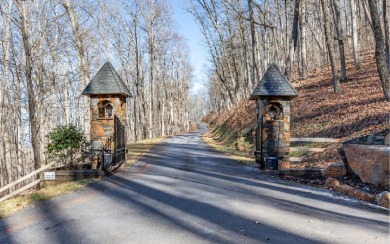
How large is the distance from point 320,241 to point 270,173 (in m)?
5.70

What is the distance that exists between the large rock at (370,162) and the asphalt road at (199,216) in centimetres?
102

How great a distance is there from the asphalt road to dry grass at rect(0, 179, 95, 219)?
33 centimetres

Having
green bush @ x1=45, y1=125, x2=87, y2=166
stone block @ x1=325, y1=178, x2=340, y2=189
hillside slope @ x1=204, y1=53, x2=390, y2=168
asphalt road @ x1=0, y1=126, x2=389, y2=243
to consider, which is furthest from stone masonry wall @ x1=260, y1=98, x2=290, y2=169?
green bush @ x1=45, y1=125, x2=87, y2=166

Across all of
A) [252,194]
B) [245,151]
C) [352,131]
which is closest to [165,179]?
[252,194]

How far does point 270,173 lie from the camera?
A: 9961mm

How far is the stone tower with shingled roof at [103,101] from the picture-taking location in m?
11.2

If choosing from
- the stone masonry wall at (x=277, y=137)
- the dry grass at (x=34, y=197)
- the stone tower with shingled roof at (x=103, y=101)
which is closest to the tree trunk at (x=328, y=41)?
the stone masonry wall at (x=277, y=137)

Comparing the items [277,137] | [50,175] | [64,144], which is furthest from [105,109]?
[277,137]

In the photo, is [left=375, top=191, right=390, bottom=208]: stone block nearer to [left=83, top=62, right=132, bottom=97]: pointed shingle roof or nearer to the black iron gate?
the black iron gate

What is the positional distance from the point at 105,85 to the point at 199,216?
7468 millimetres

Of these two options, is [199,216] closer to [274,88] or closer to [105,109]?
[274,88]

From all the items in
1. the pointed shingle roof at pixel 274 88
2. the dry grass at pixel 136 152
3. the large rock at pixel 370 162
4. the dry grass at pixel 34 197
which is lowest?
the dry grass at pixel 34 197

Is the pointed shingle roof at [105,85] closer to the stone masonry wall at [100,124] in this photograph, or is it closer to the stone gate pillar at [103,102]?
the stone gate pillar at [103,102]

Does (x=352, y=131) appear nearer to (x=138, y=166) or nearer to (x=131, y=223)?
(x=138, y=166)
